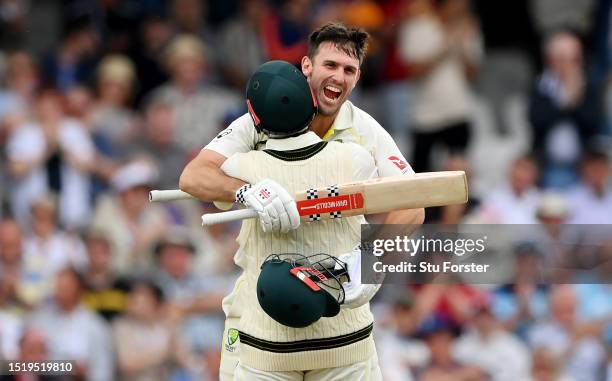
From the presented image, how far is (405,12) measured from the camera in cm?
1233

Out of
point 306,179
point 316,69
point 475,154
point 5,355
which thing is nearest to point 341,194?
point 306,179

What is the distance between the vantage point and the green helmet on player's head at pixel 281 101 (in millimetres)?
5781

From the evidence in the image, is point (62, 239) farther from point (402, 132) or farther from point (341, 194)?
point (341, 194)

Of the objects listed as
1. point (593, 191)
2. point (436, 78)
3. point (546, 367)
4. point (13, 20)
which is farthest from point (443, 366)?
point (13, 20)

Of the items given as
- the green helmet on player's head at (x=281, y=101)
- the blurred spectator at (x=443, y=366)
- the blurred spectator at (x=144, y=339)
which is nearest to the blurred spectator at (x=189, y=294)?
the blurred spectator at (x=144, y=339)

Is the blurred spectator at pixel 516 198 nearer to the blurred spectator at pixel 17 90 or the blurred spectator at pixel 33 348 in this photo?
the blurred spectator at pixel 33 348

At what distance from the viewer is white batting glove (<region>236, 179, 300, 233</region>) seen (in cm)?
561

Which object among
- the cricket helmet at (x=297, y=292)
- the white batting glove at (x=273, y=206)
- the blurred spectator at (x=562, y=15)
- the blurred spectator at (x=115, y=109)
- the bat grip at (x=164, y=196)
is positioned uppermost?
the blurred spectator at (x=562, y=15)

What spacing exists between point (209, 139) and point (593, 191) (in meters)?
3.06

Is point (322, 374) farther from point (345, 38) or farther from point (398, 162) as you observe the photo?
point (345, 38)

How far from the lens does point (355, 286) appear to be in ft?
19.1

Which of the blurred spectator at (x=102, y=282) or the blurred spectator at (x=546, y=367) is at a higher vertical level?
the blurred spectator at (x=102, y=282)

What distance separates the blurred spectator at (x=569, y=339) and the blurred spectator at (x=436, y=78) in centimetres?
226

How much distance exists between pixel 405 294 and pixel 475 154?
230 centimetres
